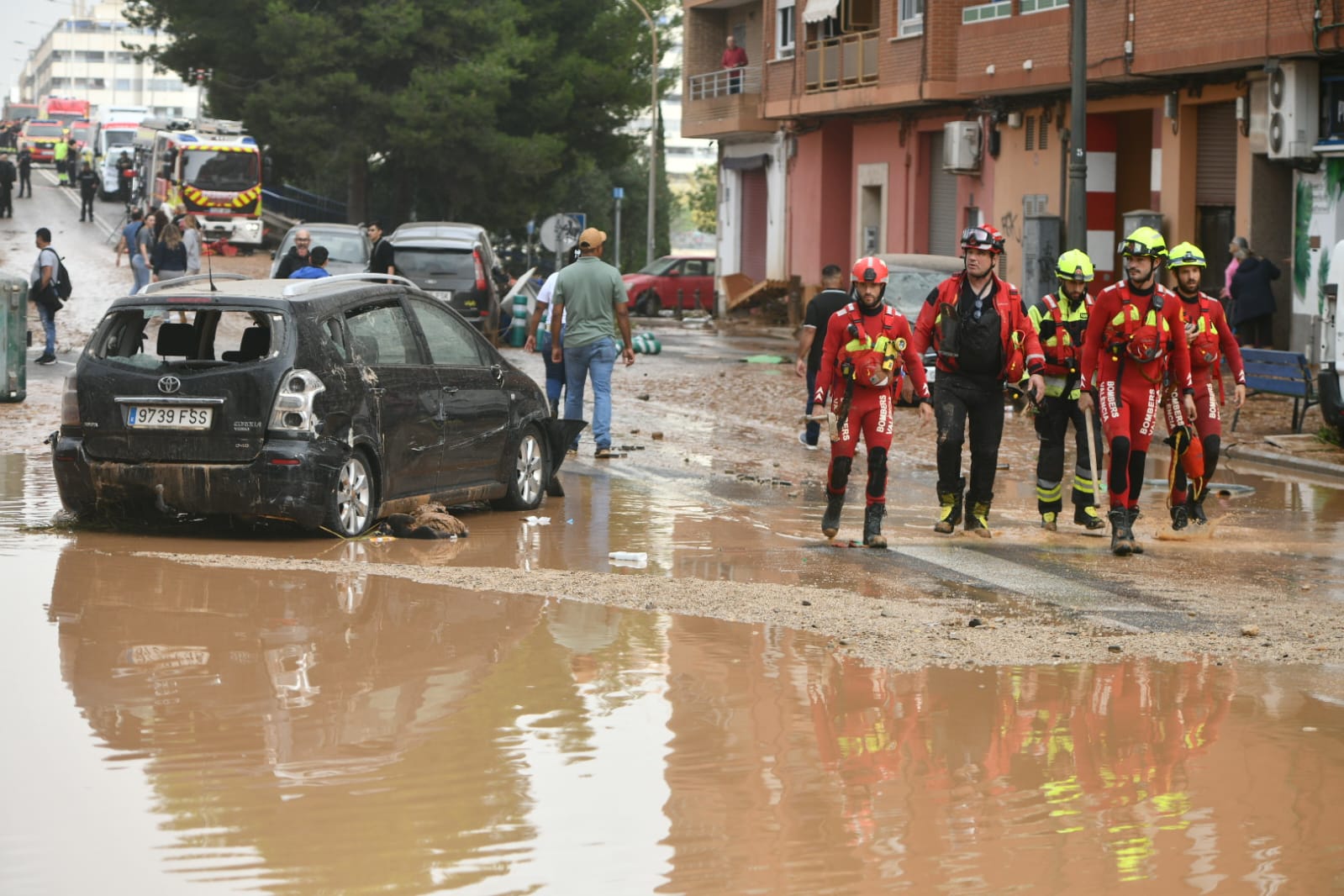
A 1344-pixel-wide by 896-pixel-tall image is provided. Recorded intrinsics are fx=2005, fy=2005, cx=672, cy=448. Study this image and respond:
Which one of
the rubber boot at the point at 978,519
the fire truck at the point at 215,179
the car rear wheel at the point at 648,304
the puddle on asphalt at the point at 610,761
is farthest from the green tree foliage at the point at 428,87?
the puddle on asphalt at the point at 610,761

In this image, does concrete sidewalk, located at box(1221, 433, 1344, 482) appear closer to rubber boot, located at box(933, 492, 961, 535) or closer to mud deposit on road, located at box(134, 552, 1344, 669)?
rubber boot, located at box(933, 492, 961, 535)

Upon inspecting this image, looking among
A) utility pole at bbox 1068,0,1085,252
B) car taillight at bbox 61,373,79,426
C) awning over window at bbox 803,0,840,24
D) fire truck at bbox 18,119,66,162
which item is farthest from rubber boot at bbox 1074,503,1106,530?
fire truck at bbox 18,119,66,162

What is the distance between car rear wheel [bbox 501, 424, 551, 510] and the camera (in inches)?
485

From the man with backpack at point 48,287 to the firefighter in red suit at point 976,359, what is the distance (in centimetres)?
1445

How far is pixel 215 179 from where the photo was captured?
152ft

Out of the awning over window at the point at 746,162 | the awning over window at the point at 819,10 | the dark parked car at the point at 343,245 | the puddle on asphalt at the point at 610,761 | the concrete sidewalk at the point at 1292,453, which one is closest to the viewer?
the puddle on asphalt at the point at 610,761

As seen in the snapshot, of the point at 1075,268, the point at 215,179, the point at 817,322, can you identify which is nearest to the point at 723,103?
the point at 215,179

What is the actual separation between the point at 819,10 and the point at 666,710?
3530cm

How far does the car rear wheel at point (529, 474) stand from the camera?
12.3 m

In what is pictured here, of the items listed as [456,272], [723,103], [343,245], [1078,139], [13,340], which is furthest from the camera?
[723,103]

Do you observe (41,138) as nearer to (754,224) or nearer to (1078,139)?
(754,224)

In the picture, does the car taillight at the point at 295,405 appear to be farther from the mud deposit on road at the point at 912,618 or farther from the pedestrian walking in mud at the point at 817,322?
the pedestrian walking in mud at the point at 817,322

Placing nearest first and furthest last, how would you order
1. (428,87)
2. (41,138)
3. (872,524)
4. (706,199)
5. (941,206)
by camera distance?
(872,524) < (941,206) < (428,87) < (41,138) < (706,199)

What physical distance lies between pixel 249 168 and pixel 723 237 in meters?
11.7
